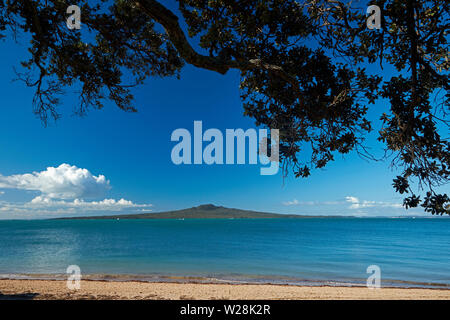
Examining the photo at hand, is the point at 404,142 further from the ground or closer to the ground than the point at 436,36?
closer to the ground

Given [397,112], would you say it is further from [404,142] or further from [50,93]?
[50,93]

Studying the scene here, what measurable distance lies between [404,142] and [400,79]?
3.60 feet

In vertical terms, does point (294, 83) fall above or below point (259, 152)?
above

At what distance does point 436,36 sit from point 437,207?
→ 293 centimetres

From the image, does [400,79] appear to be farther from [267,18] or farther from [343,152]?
[267,18]

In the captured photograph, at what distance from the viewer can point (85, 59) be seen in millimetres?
6148

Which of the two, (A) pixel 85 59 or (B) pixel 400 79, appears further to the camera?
(A) pixel 85 59

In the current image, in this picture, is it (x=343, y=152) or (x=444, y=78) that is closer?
(x=444, y=78)
